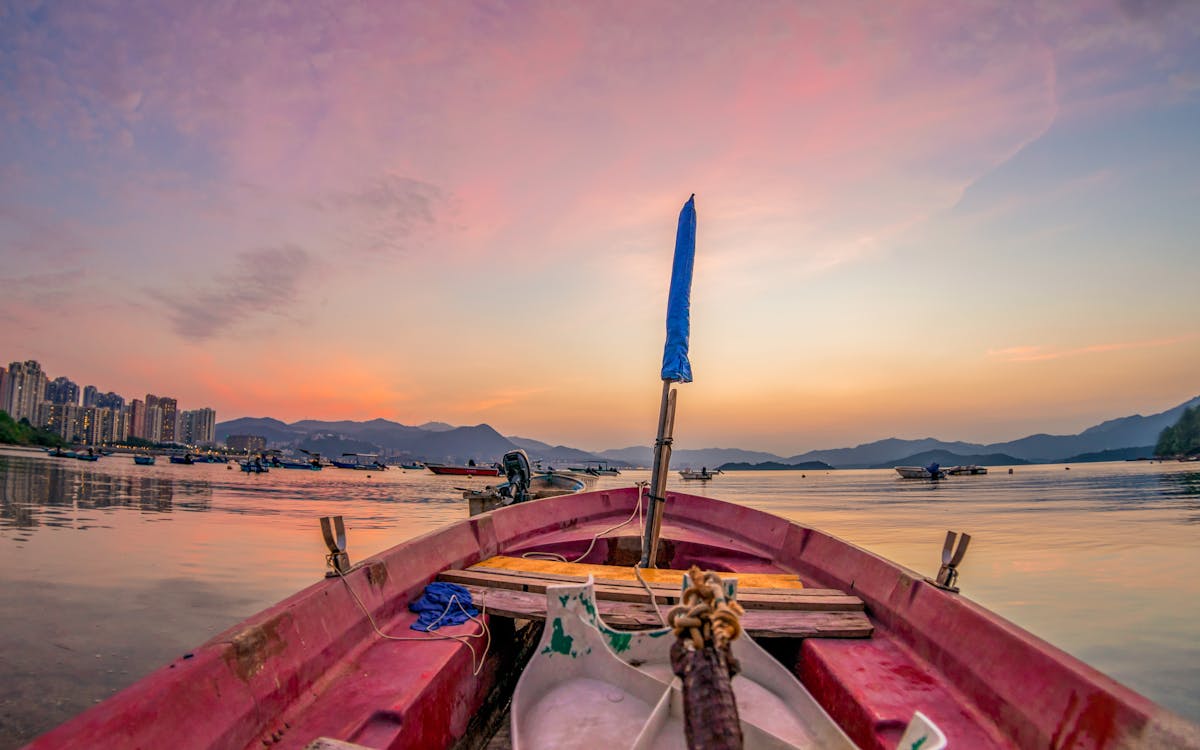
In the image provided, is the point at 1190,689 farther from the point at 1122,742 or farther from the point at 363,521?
the point at 363,521

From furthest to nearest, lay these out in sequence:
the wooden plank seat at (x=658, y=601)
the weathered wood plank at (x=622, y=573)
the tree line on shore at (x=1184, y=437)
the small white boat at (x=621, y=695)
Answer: the tree line on shore at (x=1184, y=437) < the weathered wood plank at (x=622, y=573) < the wooden plank seat at (x=658, y=601) < the small white boat at (x=621, y=695)

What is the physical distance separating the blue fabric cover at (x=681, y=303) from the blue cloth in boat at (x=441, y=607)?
118 inches

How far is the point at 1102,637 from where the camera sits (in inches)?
304

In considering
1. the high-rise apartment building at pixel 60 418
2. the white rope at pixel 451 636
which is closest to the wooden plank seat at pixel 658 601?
the white rope at pixel 451 636

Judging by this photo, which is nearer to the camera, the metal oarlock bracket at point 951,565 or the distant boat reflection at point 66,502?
the metal oarlock bracket at point 951,565

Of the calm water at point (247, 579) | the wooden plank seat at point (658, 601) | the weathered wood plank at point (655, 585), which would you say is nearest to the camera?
the wooden plank seat at point (658, 601)

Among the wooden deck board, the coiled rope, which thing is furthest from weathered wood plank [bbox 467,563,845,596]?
the coiled rope

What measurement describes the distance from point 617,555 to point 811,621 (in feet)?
12.4

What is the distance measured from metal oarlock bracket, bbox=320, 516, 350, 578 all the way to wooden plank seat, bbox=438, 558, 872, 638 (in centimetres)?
95

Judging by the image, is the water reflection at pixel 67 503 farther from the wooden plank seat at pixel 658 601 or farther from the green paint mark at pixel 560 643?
the green paint mark at pixel 560 643

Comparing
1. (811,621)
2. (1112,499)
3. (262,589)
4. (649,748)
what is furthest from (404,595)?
(1112,499)

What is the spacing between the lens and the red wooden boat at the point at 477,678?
2.09 metres

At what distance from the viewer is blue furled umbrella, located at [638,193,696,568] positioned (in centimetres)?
562

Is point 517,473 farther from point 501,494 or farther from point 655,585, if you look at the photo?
point 655,585
